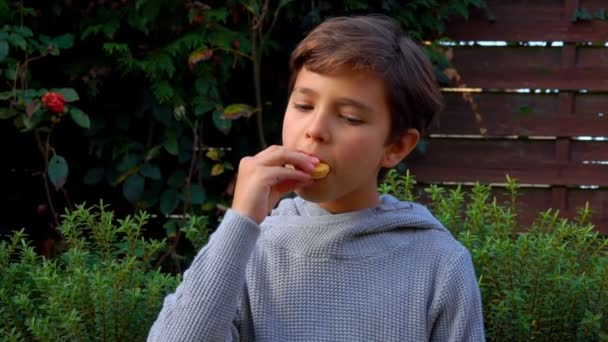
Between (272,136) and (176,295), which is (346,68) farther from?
(272,136)

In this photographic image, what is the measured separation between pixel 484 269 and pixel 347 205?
537mm

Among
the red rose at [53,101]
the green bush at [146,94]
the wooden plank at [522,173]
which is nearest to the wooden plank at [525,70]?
the wooden plank at [522,173]

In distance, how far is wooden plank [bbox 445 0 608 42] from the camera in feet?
15.9

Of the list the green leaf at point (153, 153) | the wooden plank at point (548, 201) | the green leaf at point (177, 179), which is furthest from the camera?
the wooden plank at point (548, 201)

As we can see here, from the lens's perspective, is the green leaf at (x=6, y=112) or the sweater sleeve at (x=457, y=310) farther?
the green leaf at (x=6, y=112)

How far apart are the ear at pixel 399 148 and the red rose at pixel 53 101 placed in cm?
198


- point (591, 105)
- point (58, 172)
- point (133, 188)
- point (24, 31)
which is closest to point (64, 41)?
point (24, 31)

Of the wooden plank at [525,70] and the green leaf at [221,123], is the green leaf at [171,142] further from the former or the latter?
the wooden plank at [525,70]

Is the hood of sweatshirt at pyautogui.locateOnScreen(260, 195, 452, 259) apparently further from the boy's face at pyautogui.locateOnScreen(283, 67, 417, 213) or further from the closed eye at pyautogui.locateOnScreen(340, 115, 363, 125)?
the closed eye at pyautogui.locateOnScreen(340, 115, 363, 125)

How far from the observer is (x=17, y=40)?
359 cm

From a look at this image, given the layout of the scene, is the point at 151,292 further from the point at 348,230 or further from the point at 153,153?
the point at 153,153

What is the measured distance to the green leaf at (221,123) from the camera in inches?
→ 149

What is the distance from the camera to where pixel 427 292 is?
1.68 metres

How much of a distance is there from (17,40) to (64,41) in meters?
0.17
